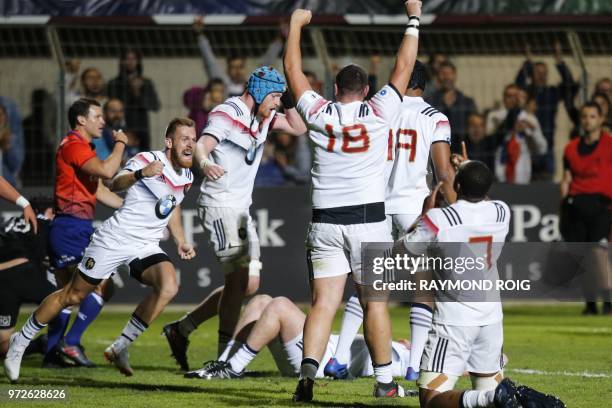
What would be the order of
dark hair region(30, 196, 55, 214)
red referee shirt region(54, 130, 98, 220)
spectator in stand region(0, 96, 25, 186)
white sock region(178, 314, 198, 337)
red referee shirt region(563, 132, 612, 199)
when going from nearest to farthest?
white sock region(178, 314, 198, 337) → red referee shirt region(54, 130, 98, 220) → dark hair region(30, 196, 55, 214) → red referee shirt region(563, 132, 612, 199) → spectator in stand region(0, 96, 25, 186)

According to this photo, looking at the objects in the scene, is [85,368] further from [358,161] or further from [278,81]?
[358,161]

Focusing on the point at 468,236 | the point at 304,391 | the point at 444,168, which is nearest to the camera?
the point at 468,236

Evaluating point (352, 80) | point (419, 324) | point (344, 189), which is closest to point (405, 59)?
point (352, 80)

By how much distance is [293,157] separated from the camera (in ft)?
54.7

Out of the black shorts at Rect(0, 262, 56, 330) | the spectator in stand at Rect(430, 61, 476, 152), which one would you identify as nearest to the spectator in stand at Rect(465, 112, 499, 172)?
the spectator in stand at Rect(430, 61, 476, 152)

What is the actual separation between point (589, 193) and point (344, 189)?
7.84m

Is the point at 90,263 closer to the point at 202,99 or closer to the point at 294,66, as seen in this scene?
the point at 294,66

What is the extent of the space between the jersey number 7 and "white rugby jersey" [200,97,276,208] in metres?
1.87

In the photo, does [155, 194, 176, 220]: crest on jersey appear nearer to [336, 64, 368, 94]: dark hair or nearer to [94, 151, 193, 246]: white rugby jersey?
[94, 151, 193, 246]: white rugby jersey

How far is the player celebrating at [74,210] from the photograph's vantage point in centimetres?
1078

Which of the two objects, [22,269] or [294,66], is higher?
[294,66]

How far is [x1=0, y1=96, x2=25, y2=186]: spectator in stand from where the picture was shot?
1588 centimetres

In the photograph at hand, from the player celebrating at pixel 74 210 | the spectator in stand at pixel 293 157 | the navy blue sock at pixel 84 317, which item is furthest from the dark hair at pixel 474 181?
the spectator in stand at pixel 293 157

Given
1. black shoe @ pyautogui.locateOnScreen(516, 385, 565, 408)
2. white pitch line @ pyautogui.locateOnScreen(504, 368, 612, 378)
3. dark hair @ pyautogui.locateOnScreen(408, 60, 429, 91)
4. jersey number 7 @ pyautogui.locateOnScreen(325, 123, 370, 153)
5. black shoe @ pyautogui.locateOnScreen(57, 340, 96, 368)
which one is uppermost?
dark hair @ pyautogui.locateOnScreen(408, 60, 429, 91)
